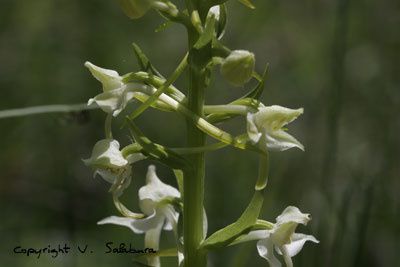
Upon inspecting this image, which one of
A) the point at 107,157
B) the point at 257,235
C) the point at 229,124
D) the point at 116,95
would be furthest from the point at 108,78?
the point at 229,124

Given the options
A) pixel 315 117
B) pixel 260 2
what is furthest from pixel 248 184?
pixel 260 2

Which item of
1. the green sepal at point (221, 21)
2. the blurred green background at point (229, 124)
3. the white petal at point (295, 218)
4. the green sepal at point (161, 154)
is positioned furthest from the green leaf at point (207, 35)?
the blurred green background at point (229, 124)

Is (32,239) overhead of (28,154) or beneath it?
beneath

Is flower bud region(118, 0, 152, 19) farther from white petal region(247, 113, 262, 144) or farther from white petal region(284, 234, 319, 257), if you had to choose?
white petal region(284, 234, 319, 257)

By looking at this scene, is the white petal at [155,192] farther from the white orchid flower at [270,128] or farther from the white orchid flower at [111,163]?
the white orchid flower at [270,128]

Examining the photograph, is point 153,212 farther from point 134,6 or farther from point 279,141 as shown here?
point 134,6

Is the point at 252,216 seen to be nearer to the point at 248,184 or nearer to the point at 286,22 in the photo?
the point at 248,184
